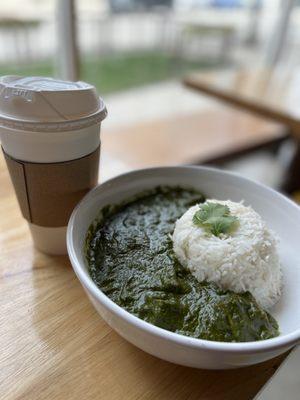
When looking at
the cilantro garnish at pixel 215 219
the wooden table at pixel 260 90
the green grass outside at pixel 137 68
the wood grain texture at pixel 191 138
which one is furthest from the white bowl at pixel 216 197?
the green grass outside at pixel 137 68

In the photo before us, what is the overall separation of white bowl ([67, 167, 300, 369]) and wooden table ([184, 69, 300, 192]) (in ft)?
3.22

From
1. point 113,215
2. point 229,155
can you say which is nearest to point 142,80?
point 229,155

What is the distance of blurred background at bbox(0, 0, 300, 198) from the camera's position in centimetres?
208

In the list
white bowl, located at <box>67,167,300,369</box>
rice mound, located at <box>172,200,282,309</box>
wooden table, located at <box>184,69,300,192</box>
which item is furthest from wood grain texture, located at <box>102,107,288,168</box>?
rice mound, located at <box>172,200,282,309</box>

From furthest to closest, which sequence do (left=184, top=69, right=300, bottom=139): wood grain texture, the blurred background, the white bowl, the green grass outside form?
the green grass outside < the blurred background < (left=184, top=69, right=300, bottom=139): wood grain texture < the white bowl

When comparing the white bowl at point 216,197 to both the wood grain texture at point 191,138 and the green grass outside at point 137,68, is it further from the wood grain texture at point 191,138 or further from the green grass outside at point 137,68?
the green grass outside at point 137,68

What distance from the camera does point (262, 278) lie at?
68cm

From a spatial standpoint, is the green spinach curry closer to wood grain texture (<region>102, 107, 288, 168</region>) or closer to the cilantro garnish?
the cilantro garnish

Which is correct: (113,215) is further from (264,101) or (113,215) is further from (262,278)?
(264,101)

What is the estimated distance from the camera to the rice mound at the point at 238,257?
2.19 ft

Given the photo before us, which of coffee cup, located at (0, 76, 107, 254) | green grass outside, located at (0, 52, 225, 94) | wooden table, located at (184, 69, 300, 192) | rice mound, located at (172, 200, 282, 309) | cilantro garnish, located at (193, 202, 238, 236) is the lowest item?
green grass outside, located at (0, 52, 225, 94)

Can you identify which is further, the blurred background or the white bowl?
the blurred background

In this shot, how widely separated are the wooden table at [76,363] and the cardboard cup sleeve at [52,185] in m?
0.15

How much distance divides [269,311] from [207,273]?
140 mm
